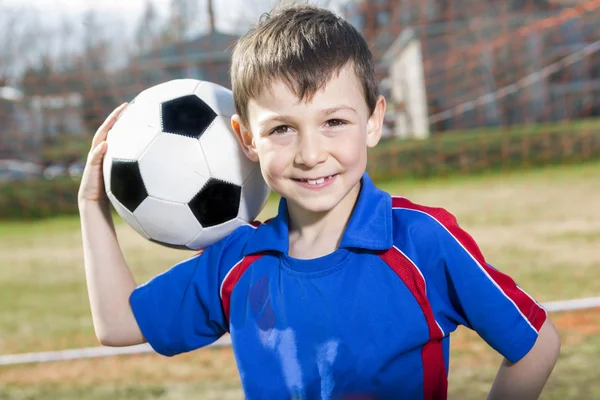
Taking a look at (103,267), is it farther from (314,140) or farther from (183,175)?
(314,140)

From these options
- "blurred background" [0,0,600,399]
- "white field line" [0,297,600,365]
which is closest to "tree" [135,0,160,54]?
"blurred background" [0,0,600,399]

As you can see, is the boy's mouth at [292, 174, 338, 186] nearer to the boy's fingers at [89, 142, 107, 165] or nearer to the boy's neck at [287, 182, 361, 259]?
the boy's neck at [287, 182, 361, 259]

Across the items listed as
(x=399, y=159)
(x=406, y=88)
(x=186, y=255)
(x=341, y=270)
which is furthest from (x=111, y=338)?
(x=406, y=88)

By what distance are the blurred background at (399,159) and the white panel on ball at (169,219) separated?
2.57ft

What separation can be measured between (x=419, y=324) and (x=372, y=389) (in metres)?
0.19

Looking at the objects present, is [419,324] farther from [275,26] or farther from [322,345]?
[275,26]

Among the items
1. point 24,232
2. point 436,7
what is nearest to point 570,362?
point 24,232

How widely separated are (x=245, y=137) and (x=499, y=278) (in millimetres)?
709

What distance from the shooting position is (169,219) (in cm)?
204

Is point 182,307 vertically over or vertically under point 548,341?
over

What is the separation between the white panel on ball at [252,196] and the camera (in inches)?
80.8

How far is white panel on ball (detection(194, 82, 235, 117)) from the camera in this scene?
2.09 metres

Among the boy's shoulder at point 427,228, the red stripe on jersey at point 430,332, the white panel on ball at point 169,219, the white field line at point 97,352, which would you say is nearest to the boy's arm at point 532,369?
the red stripe on jersey at point 430,332

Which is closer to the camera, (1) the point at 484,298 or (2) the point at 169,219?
(1) the point at 484,298
